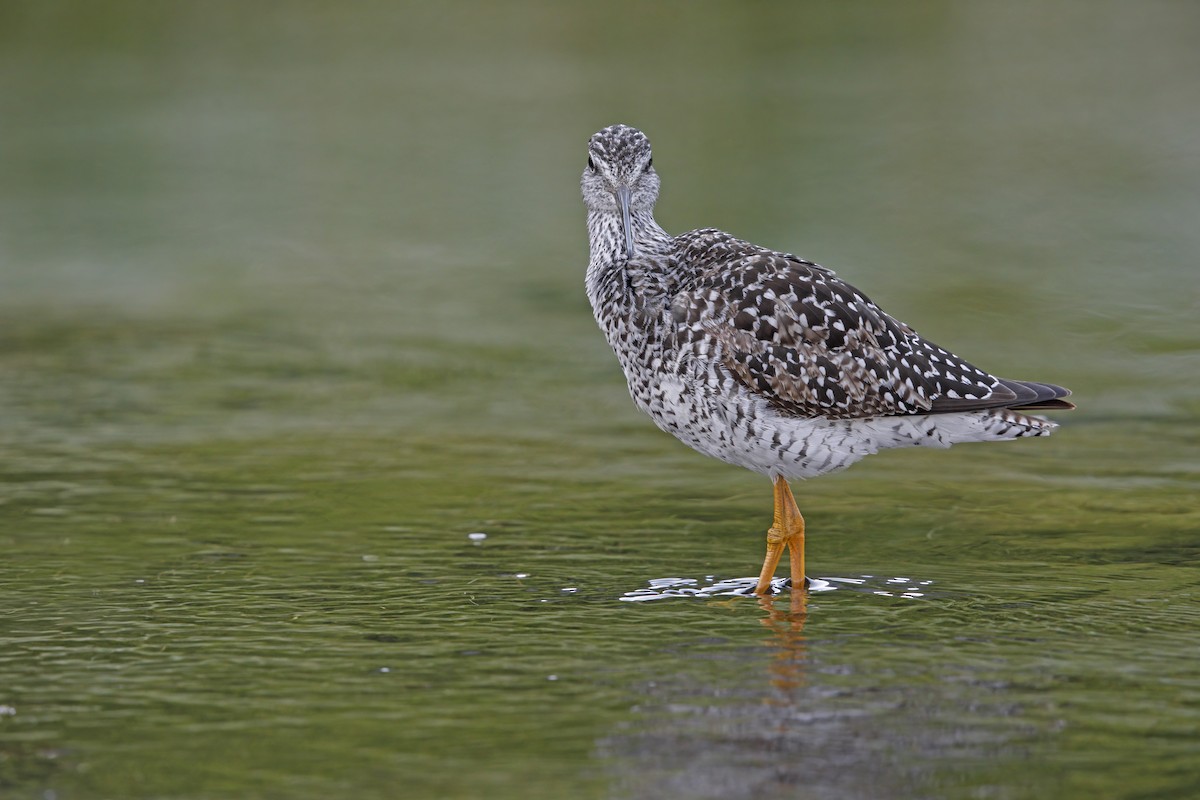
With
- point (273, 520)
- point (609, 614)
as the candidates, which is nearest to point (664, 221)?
point (273, 520)

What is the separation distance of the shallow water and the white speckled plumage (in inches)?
35.1

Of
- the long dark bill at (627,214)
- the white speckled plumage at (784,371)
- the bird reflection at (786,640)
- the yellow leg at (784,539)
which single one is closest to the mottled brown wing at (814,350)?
the white speckled plumage at (784,371)

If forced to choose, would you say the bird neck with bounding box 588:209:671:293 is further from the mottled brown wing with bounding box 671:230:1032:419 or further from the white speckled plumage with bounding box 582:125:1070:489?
the mottled brown wing with bounding box 671:230:1032:419

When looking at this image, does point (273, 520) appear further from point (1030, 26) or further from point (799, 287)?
point (1030, 26)

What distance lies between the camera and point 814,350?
9.84 meters

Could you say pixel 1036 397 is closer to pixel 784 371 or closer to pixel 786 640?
pixel 784 371

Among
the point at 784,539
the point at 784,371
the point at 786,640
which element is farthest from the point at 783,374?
the point at 786,640

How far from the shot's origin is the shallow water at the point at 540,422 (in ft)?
24.6

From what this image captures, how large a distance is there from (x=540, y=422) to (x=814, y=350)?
4.73 meters

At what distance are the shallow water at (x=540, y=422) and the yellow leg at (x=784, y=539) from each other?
0.79ft

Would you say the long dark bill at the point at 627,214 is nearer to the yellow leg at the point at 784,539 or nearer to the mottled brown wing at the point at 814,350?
the mottled brown wing at the point at 814,350

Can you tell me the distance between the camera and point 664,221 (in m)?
19.9

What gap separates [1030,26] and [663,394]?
19.8 meters

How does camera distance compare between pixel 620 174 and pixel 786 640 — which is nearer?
pixel 786 640
